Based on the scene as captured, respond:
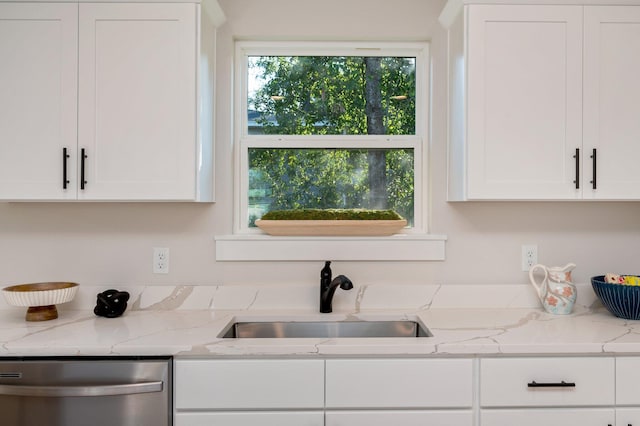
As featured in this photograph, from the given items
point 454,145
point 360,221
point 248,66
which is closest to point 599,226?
point 454,145

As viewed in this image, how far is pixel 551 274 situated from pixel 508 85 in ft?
2.74

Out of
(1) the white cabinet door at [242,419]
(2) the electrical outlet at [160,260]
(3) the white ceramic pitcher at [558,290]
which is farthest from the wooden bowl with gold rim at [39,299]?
(3) the white ceramic pitcher at [558,290]

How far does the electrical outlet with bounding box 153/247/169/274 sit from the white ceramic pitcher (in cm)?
166

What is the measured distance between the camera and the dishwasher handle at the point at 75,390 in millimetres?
1434

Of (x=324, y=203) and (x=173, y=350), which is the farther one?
(x=324, y=203)

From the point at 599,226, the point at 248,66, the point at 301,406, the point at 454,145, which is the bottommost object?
the point at 301,406

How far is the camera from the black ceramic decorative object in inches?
72.9

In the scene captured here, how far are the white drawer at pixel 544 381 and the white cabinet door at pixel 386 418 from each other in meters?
0.17

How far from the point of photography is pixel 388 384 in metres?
1.49

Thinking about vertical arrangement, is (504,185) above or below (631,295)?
above

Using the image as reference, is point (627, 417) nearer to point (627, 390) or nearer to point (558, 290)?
point (627, 390)

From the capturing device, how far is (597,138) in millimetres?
1795

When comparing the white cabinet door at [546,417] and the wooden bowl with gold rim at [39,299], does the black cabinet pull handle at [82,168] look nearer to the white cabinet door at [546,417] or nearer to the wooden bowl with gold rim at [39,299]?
the wooden bowl with gold rim at [39,299]

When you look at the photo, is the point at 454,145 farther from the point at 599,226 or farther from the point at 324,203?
the point at 599,226
